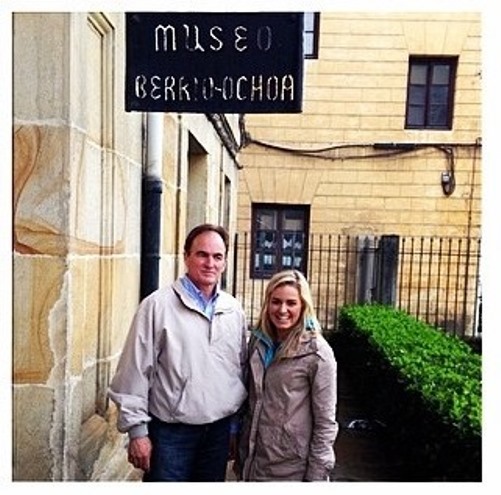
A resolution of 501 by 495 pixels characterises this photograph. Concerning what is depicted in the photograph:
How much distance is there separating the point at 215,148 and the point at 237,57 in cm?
225

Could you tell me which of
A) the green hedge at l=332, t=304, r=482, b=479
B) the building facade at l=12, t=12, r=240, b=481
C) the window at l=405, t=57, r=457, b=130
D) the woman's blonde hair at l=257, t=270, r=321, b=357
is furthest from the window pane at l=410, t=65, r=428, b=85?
the woman's blonde hair at l=257, t=270, r=321, b=357

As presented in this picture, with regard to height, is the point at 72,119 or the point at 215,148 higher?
the point at 215,148

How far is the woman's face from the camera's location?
1090 millimetres

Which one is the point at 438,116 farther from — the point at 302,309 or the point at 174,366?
the point at 174,366

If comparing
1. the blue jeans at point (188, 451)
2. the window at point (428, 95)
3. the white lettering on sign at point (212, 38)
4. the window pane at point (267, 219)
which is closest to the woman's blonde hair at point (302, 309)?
the blue jeans at point (188, 451)

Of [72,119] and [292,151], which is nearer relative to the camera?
[72,119]

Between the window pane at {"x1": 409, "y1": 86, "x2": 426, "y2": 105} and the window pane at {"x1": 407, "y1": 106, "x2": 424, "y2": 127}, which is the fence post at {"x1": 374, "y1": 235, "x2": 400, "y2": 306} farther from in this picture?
the window pane at {"x1": 409, "y1": 86, "x2": 426, "y2": 105}

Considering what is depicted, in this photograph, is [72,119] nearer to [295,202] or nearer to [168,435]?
[168,435]

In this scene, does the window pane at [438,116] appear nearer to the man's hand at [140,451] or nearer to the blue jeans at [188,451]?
the blue jeans at [188,451]

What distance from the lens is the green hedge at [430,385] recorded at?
134 centimetres

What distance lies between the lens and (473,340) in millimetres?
1973

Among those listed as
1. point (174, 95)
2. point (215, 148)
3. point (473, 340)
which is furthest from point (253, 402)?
point (215, 148)

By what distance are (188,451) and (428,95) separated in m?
4.46

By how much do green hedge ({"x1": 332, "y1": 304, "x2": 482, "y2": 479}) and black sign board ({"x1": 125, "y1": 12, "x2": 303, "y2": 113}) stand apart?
887 millimetres
